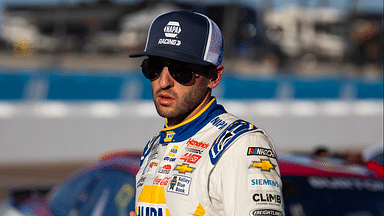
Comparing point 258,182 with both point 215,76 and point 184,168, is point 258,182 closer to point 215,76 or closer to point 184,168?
point 184,168

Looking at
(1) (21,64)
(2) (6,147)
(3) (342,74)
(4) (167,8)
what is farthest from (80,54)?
(2) (6,147)

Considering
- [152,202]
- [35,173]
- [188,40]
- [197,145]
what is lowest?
[35,173]

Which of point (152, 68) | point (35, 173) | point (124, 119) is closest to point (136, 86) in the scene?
point (124, 119)

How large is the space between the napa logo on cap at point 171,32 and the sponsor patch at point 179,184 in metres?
0.45

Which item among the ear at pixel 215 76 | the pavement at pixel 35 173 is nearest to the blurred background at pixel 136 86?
the pavement at pixel 35 173

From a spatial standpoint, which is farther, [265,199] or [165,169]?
[165,169]

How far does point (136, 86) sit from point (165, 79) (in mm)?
12028

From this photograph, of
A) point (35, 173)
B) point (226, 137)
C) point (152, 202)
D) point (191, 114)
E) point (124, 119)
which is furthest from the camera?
point (124, 119)

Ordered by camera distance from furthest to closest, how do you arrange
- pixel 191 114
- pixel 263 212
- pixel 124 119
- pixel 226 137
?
pixel 124 119 < pixel 191 114 < pixel 226 137 < pixel 263 212

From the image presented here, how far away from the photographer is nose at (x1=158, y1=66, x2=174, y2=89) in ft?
5.80

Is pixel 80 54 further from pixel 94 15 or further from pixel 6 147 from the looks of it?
pixel 6 147

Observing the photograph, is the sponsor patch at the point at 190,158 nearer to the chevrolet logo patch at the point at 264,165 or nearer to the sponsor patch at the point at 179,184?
the sponsor patch at the point at 179,184

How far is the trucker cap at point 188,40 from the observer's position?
1668 mm

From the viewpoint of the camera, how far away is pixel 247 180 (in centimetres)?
141
